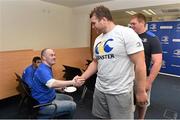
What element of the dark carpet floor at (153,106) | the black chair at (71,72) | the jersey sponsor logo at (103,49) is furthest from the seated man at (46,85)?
the black chair at (71,72)

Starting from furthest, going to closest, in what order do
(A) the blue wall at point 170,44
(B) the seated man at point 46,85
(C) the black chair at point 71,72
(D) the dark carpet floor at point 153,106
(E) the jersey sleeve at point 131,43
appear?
(A) the blue wall at point 170,44 → (C) the black chair at point 71,72 → (D) the dark carpet floor at point 153,106 → (B) the seated man at point 46,85 → (E) the jersey sleeve at point 131,43

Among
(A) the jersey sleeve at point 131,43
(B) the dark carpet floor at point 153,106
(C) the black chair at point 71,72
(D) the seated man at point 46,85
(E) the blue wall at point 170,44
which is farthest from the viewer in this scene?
(E) the blue wall at point 170,44

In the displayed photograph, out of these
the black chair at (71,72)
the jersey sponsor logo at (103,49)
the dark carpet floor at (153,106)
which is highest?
the jersey sponsor logo at (103,49)

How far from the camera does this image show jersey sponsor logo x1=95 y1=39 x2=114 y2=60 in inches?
→ 58.0

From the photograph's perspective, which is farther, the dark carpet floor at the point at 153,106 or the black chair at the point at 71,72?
the black chair at the point at 71,72

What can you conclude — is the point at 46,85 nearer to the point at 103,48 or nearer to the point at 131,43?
the point at 103,48

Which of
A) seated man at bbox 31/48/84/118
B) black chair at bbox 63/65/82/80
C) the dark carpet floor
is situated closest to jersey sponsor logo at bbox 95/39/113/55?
seated man at bbox 31/48/84/118

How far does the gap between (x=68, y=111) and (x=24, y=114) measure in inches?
43.0

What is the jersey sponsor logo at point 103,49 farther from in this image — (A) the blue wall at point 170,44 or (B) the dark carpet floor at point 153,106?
(A) the blue wall at point 170,44

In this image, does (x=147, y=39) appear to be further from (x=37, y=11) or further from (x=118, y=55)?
(x=37, y=11)

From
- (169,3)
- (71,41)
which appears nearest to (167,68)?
(169,3)

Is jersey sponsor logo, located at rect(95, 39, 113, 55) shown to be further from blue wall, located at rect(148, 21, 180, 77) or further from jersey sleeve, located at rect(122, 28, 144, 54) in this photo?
blue wall, located at rect(148, 21, 180, 77)

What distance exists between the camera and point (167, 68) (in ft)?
22.6

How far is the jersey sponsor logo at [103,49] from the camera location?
4.83 feet
